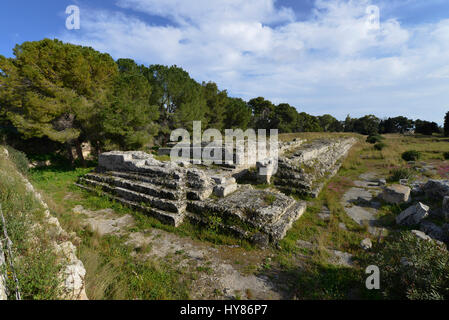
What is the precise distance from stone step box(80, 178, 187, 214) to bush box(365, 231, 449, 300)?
17.7 ft

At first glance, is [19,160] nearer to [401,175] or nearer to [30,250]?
[30,250]

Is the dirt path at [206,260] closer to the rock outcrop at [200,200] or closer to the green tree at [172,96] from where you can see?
the rock outcrop at [200,200]

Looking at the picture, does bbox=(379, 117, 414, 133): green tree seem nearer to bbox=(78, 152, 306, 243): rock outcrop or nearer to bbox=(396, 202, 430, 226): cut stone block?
bbox=(396, 202, 430, 226): cut stone block

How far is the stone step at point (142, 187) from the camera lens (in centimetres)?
673

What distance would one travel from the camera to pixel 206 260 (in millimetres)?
4609

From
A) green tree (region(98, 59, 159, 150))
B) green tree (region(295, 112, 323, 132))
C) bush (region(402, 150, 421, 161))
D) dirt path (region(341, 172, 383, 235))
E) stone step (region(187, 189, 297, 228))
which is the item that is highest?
green tree (region(295, 112, 323, 132))

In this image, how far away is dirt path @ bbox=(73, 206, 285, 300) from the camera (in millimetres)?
3723

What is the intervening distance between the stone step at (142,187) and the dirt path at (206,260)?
1.24 metres

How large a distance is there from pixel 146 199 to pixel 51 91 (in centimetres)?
955

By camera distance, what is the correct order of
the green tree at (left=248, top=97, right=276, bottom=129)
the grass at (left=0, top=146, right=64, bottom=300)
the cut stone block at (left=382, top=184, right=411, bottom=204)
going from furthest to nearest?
the green tree at (left=248, top=97, right=276, bottom=129) < the cut stone block at (left=382, top=184, right=411, bottom=204) < the grass at (left=0, top=146, right=64, bottom=300)

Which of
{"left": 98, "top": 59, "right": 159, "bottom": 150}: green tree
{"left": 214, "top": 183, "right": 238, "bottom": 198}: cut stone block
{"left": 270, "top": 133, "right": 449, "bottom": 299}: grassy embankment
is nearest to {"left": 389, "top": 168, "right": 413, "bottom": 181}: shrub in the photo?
{"left": 270, "top": 133, "right": 449, "bottom": 299}: grassy embankment

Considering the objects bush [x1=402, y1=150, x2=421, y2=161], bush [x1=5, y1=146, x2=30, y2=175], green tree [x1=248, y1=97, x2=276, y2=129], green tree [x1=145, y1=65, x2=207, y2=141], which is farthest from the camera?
green tree [x1=248, y1=97, x2=276, y2=129]

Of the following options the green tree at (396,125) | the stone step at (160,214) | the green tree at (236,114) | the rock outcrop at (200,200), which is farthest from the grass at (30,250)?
the green tree at (396,125)
